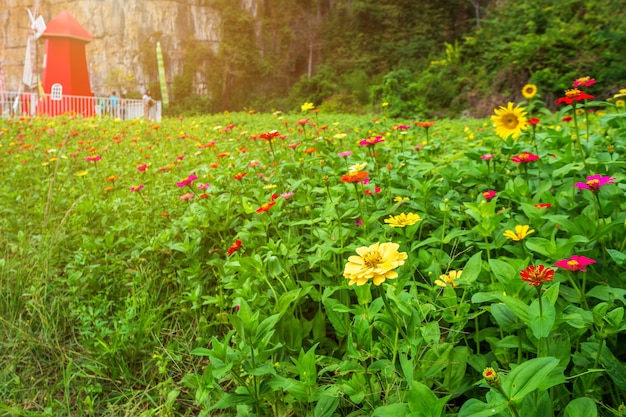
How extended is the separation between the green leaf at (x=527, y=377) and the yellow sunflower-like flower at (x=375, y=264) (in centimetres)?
21

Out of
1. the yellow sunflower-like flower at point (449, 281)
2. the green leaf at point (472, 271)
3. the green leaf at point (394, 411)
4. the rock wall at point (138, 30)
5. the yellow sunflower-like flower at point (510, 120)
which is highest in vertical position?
the rock wall at point (138, 30)

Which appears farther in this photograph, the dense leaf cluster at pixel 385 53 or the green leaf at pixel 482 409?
the dense leaf cluster at pixel 385 53

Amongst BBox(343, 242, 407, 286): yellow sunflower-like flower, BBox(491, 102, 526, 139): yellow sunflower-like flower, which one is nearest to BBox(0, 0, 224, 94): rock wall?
BBox(491, 102, 526, 139): yellow sunflower-like flower

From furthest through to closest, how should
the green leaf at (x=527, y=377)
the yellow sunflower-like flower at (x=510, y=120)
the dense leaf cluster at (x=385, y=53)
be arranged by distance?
1. the dense leaf cluster at (x=385, y=53)
2. the yellow sunflower-like flower at (x=510, y=120)
3. the green leaf at (x=527, y=377)

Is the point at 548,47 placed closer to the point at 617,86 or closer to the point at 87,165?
the point at 617,86

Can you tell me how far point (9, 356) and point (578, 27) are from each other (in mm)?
9794

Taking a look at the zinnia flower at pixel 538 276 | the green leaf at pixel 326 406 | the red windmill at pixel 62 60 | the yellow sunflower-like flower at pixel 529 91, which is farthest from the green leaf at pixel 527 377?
the red windmill at pixel 62 60

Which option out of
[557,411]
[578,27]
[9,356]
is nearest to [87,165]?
[9,356]

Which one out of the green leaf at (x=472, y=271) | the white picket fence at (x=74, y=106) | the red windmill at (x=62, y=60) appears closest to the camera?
the green leaf at (x=472, y=271)

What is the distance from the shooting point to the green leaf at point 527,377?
0.60 meters

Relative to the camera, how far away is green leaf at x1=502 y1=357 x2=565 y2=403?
0.60 m

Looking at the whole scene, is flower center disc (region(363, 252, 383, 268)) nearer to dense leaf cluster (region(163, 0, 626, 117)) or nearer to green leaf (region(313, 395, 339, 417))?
green leaf (region(313, 395, 339, 417))

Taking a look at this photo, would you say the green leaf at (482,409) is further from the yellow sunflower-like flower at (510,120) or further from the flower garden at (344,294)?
the yellow sunflower-like flower at (510,120)

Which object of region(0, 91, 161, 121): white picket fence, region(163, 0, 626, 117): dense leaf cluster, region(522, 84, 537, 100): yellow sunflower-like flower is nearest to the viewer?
region(522, 84, 537, 100): yellow sunflower-like flower
